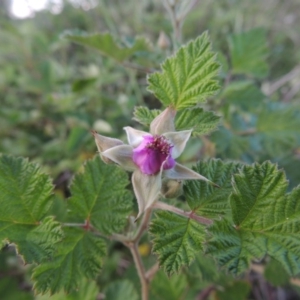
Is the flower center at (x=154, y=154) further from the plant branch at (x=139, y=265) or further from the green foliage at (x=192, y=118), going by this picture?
the plant branch at (x=139, y=265)

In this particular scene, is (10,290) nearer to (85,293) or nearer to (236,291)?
(85,293)

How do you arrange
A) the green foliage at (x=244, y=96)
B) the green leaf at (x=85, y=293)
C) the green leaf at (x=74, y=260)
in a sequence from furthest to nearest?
the green foliage at (x=244, y=96) → the green leaf at (x=85, y=293) → the green leaf at (x=74, y=260)

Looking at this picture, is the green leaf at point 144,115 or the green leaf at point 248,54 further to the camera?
the green leaf at point 248,54

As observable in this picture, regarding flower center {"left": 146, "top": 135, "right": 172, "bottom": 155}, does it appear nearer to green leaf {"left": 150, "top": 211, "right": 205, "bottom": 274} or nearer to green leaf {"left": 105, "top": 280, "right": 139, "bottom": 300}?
green leaf {"left": 150, "top": 211, "right": 205, "bottom": 274}

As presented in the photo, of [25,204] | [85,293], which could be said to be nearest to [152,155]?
[25,204]

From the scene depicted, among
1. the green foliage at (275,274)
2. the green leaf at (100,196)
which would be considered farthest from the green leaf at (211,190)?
the green foliage at (275,274)

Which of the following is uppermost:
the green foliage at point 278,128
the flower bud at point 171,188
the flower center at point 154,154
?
the green foliage at point 278,128

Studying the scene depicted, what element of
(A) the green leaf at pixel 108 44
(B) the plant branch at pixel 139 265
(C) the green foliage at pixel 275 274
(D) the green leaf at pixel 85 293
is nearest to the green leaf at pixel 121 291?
(D) the green leaf at pixel 85 293

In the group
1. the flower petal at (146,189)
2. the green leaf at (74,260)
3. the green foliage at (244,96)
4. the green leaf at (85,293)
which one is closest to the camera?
the flower petal at (146,189)

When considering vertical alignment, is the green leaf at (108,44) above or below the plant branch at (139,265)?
above
